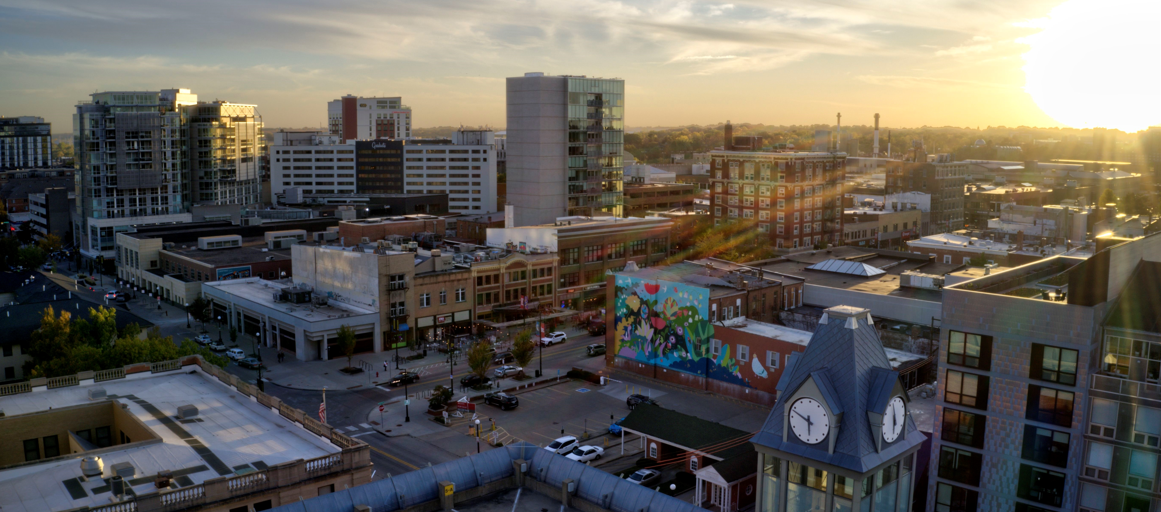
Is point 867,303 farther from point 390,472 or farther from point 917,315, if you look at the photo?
point 390,472

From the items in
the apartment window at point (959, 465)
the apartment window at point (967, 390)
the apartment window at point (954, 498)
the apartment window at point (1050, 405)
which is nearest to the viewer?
the apartment window at point (1050, 405)

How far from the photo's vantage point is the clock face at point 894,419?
26891mm

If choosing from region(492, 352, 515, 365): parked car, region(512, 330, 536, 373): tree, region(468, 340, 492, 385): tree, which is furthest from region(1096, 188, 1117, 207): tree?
region(468, 340, 492, 385): tree

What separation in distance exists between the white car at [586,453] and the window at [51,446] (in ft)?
88.6

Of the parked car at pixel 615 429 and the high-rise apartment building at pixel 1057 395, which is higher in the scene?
the high-rise apartment building at pixel 1057 395

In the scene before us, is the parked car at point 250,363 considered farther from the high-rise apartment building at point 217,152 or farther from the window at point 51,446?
the high-rise apartment building at point 217,152

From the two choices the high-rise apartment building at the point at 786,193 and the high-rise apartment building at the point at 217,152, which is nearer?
the high-rise apartment building at the point at 786,193

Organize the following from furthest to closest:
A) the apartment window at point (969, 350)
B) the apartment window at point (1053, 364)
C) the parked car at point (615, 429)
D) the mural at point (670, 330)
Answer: the mural at point (670, 330), the parked car at point (615, 429), the apartment window at point (969, 350), the apartment window at point (1053, 364)

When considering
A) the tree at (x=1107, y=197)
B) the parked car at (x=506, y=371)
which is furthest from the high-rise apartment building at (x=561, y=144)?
the tree at (x=1107, y=197)

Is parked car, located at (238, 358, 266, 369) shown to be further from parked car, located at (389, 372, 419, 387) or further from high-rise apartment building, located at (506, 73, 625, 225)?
high-rise apartment building, located at (506, 73, 625, 225)

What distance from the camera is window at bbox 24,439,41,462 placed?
38844 mm

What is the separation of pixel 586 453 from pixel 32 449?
95.2 feet

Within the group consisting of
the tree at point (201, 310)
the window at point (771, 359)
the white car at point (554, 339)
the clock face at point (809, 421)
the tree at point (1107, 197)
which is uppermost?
the tree at point (1107, 197)

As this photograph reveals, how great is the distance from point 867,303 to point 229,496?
5601cm
